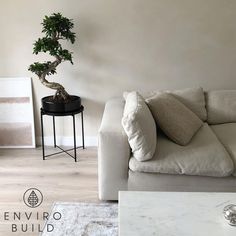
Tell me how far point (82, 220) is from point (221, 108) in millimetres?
1618

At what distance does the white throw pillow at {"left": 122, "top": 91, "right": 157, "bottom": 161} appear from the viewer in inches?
88.7

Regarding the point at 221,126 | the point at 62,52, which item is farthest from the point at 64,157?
the point at 221,126

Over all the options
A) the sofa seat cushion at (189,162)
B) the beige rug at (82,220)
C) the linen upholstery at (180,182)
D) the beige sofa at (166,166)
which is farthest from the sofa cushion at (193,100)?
the beige rug at (82,220)

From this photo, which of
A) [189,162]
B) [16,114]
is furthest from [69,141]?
[189,162]

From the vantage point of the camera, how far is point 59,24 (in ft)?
9.82

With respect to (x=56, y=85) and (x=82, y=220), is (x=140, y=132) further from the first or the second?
(x=56, y=85)

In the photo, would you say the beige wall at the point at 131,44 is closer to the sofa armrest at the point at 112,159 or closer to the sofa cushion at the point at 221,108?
the sofa cushion at the point at 221,108

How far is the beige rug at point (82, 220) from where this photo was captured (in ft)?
7.07

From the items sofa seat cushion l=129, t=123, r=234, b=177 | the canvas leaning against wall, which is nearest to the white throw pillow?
sofa seat cushion l=129, t=123, r=234, b=177

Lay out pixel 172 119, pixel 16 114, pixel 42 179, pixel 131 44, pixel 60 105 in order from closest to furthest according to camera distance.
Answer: pixel 172 119 → pixel 42 179 → pixel 60 105 → pixel 131 44 → pixel 16 114

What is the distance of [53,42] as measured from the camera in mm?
3018

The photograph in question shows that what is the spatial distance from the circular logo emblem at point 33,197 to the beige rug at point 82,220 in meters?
0.16

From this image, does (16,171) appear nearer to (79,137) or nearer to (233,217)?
(79,137)

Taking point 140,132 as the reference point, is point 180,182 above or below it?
below
